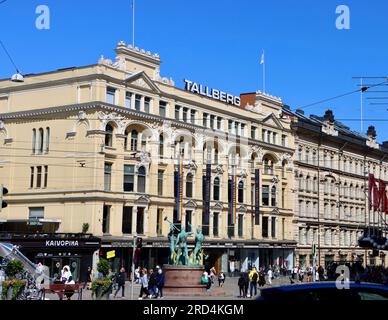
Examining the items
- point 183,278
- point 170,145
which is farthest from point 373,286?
point 170,145

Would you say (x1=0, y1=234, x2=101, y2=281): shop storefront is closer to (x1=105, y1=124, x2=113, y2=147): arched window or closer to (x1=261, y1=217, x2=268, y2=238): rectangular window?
(x1=105, y1=124, x2=113, y2=147): arched window

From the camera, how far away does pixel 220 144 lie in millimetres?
65438

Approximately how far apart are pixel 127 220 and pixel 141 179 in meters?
3.97

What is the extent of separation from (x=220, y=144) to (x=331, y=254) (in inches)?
971

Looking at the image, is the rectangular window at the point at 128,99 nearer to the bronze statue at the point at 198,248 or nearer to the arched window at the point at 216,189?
the arched window at the point at 216,189

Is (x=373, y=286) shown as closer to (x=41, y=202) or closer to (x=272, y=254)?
(x=41, y=202)

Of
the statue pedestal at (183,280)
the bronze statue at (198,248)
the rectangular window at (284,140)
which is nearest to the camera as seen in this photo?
the statue pedestal at (183,280)

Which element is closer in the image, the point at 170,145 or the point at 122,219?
the point at 122,219

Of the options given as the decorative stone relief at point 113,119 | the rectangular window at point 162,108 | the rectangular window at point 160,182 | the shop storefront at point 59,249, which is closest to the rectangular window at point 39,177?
the decorative stone relief at point 113,119

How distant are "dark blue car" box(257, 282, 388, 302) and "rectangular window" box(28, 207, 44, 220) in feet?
159

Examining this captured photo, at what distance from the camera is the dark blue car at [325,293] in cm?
782

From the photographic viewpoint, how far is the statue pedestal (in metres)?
38.8

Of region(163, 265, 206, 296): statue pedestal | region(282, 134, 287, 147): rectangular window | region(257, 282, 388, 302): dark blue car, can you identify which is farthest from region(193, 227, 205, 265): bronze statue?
region(282, 134, 287, 147): rectangular window

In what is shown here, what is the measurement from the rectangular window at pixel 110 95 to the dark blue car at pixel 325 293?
4621 cm
